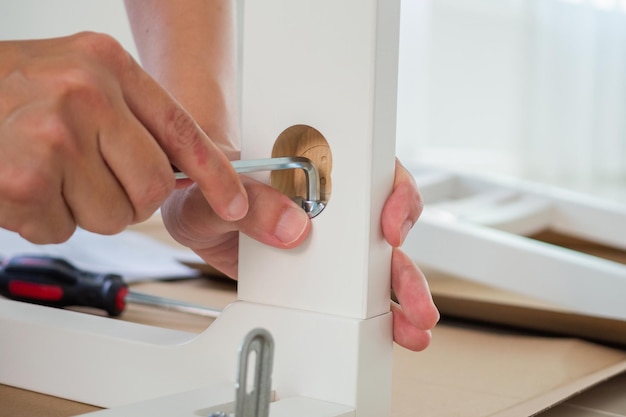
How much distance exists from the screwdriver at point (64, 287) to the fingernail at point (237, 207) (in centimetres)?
37

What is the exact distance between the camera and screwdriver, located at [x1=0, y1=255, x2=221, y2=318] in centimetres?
79

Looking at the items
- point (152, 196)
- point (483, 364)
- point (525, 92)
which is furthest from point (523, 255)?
point (525, 92)

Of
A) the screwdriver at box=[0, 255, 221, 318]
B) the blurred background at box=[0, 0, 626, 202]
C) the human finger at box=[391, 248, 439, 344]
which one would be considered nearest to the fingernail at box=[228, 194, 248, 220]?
the human finger at box=[391, 248, 439, 344]

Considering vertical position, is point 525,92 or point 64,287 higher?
point 525,92

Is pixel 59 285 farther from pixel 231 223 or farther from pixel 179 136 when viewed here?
pixel 179 136

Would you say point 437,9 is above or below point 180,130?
above

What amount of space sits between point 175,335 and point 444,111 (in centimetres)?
251

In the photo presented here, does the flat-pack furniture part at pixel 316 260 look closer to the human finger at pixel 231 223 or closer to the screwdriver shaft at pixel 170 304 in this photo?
the human finger at pixel 231 223

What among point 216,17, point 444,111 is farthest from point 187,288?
point 444,111

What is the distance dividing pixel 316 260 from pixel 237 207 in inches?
2.8

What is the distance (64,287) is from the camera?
0.80 m

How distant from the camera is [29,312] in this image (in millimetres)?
591

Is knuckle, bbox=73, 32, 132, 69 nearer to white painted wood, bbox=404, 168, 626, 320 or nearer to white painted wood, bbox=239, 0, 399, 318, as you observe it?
white painted wood, bbox=239, 0, 399, 318

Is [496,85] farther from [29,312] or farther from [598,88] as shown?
[29,312]
